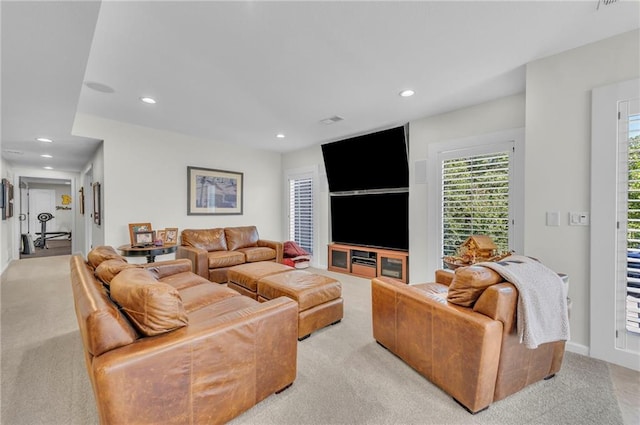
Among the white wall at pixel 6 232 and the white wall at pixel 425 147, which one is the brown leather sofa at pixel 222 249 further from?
the white wall at pixel 6 232

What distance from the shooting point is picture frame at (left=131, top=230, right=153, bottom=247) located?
3813 mm

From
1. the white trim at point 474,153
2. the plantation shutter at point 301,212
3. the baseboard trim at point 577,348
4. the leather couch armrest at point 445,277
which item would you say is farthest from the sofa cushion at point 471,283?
the plantation shutter at point 301,212

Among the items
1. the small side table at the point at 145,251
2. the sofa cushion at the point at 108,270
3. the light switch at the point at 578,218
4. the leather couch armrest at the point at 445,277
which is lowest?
the leather couch armrest at the point at 445,277

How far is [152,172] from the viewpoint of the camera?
14.3 feet

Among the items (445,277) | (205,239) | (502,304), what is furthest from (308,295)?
(205,239)

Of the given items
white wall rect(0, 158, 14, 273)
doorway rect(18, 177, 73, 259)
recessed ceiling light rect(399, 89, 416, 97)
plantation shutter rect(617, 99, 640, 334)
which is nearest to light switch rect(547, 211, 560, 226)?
plantation shutter rect(617, 99, 640, 334)

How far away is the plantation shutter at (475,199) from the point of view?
3143mm

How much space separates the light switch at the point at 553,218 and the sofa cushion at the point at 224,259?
3990 mm

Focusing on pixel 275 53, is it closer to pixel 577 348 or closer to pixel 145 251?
pixel 145 251

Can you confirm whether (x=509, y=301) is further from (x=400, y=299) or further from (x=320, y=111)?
(x=320, y=111)

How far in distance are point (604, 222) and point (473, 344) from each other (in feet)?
5.39

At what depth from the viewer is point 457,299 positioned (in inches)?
66.8

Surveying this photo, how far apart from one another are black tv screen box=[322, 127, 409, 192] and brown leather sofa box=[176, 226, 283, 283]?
1.75m

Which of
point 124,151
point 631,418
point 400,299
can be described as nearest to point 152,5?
point 400,299
